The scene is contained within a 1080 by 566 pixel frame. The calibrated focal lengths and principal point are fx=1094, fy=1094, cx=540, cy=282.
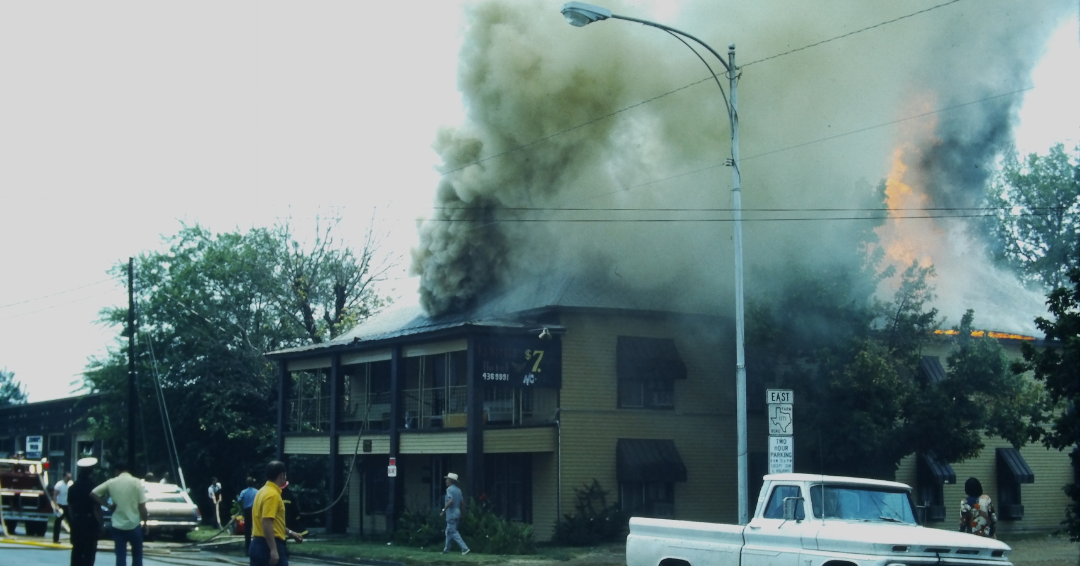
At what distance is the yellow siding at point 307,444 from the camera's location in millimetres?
34406

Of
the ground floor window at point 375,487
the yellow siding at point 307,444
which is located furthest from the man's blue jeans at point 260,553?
the ground floor window at point 375,487

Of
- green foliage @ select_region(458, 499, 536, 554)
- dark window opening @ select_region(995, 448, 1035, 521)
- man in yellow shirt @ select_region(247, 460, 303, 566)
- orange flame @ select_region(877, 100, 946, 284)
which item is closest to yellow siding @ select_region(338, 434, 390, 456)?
green foliage @ select_region(458, 499, 536, 554)

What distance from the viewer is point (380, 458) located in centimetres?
3556

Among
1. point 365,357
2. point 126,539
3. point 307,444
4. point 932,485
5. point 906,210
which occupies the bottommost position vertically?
point 932,485

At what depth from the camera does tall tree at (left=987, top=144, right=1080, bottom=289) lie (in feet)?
158

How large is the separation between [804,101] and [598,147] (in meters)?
5.83

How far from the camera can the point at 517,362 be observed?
27.1 m

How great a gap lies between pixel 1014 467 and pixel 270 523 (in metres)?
27.9

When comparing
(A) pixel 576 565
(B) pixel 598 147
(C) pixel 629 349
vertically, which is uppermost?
(B) pixel 598 147

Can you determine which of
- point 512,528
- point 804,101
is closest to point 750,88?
point 804,101

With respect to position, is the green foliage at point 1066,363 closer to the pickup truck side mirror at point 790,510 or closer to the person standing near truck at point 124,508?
the pickup truck side mirror at point 790,510

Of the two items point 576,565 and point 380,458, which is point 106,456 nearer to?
point 380,458

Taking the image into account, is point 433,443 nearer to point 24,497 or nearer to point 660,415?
point 660,415

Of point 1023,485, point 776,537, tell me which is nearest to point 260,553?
point 776,537
